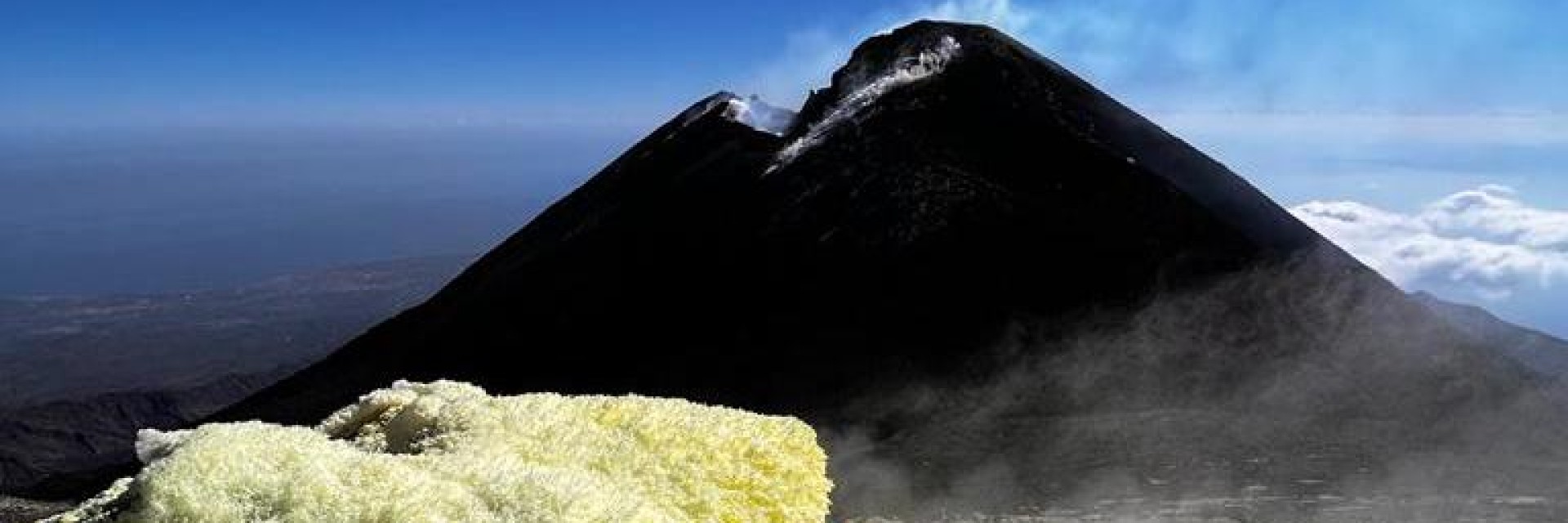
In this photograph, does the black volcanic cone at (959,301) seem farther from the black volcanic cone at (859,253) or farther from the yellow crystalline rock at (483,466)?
the yellow crystalline rock at (483,466)

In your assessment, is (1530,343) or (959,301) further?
(1530,343)

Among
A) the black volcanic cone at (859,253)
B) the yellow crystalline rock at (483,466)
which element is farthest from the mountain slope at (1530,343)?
the yellow crystalline rock at (483,466)

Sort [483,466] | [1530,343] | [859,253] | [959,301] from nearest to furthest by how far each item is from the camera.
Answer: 1. [483,466]
2. [959,301]
3. [859,253]
4. [1530,343]

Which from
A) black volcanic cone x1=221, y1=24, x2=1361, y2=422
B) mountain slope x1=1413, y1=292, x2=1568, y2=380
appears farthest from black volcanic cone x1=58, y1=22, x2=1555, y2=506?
mountain slope x1=1413, y1=292, x2=1568, y2=380

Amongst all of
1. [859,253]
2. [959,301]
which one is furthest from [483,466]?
[859,253]

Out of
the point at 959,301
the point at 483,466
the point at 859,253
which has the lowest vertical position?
the point at 483,466

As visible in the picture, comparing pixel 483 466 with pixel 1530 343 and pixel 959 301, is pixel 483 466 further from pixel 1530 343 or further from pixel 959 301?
pixel 1530 343

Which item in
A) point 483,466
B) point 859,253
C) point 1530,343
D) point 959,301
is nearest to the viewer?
point 483,466
